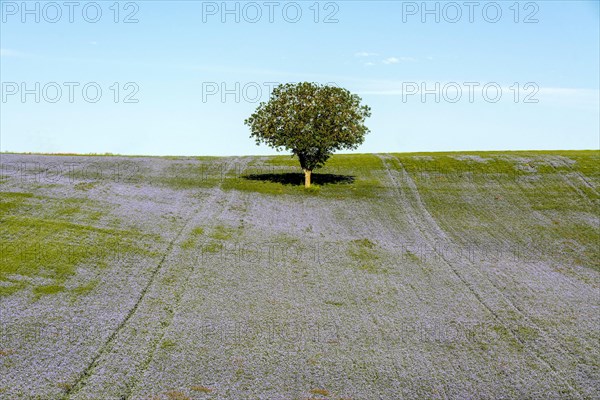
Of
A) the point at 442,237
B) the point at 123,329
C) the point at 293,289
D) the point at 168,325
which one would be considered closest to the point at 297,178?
the point at 442,237

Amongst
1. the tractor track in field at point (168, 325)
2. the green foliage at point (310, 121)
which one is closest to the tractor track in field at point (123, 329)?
the tractor track in field at point (168, 325)

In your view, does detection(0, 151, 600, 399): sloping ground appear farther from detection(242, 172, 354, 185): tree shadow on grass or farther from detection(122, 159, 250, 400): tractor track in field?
detection(242, 172, 354, 185): tree shadow on grass

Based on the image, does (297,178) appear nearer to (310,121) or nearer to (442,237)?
(310,121)

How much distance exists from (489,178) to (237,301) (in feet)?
167

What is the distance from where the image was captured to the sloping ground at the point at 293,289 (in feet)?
80.7

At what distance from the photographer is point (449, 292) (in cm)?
3641

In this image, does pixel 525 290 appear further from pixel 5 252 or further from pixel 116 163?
pixel 116 163

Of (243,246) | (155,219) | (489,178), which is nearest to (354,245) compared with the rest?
(243,246)

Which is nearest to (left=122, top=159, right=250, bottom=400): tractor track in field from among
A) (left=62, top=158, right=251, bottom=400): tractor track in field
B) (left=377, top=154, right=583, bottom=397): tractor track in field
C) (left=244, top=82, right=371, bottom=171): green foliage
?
(left=62, top=158, right=251, bottom=400): tractor track in field

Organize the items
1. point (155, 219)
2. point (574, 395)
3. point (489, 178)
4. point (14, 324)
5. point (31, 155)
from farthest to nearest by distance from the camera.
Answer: point (31, 155) → point (489, 178) → point (155, 219) → point (14, 324) → point (574, 395)

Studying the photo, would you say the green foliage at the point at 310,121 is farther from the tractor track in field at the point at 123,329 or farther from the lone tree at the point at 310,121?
the tractor track in field at the point at 123,329

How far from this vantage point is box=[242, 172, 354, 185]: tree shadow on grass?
231 ft

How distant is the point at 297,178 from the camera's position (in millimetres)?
72312

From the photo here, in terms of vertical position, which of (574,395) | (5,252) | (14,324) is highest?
(5,252)
